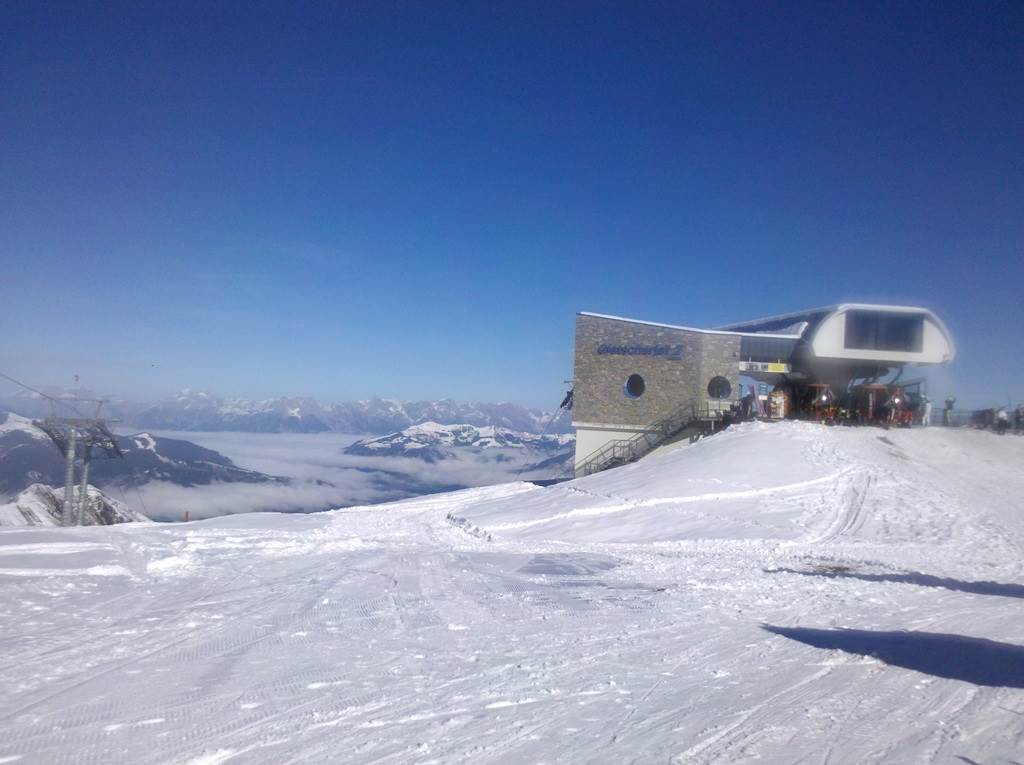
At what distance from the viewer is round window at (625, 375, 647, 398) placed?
34.2 meters

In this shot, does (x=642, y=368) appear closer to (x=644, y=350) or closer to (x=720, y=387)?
(x=644, y=350)

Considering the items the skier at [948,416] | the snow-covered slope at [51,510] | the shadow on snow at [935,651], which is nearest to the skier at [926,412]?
the skier at [948,416]

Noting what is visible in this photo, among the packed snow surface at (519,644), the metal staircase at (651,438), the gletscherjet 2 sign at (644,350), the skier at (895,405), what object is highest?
the gletscherjet 2 sign at (644,350)

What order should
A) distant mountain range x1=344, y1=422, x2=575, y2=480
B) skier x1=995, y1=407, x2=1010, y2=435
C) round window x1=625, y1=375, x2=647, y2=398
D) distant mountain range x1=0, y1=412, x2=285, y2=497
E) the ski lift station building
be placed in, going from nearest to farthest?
skier x1=995, y1=407, x2=1010, y2=435, the ski lift station building, round window x1=625, y1=375, x2=647, y2=398, distant mountain range x1=0, y1=412, x2=285, y2=497, distant mountain range x1=344, y1=422, x2=575, y2=480

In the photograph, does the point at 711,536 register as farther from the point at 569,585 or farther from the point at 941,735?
the point at 941,735

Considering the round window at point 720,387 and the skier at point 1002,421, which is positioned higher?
the round window at point 720,387

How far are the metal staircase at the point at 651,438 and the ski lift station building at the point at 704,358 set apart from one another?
79mm

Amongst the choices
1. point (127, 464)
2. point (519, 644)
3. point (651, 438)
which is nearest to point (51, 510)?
point (127, 464)

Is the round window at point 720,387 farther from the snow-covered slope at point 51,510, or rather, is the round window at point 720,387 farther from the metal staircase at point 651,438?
the snow-covered slope at point 51,510

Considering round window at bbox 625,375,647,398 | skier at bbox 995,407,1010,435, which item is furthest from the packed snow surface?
round window at bbox 625,375,647,398

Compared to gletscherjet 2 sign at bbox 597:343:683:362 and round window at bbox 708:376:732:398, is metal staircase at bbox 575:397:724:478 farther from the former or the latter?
gletscherjet 2 sign at bbox 597:343:683:362

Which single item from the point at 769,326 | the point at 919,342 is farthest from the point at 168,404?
the point at 919,342

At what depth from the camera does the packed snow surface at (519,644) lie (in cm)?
492

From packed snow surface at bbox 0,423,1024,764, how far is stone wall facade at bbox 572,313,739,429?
1659cm
